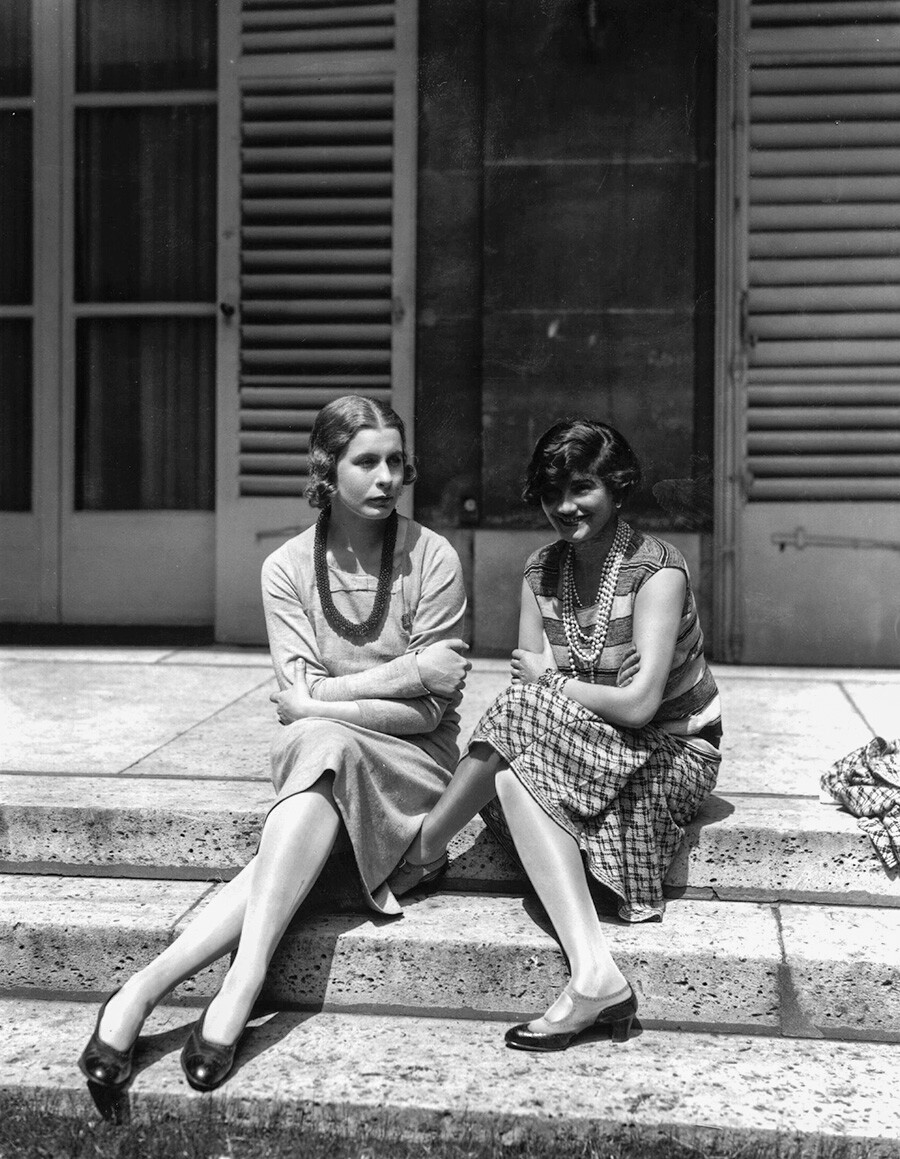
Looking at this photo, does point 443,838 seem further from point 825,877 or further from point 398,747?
point 825,877

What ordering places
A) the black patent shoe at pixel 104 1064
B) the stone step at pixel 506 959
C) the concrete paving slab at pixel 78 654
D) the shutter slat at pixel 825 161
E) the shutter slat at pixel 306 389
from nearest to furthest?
the black patent shoe at pixel 104 1064 < the stone step at pixel 506 959 < the shutter slat at pixel 825 161 < the concrete paving slab at pixel 78 654 < the shutter slat at pixel 306 389

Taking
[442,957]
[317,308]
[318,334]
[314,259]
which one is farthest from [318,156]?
[442,957]

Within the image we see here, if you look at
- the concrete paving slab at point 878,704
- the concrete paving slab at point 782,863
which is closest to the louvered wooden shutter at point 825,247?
the concrete paving slab at point 878,704

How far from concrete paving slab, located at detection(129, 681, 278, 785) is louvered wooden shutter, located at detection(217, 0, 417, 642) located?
1464 mm

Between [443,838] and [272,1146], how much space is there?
879 mm

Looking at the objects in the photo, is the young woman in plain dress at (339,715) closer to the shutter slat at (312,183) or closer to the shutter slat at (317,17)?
the shutter slat at (312,183)

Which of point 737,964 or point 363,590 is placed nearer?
point 737,964

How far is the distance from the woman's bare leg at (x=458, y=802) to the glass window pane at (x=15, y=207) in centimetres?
446

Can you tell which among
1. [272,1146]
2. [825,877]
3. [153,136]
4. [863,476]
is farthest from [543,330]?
[272,1146]

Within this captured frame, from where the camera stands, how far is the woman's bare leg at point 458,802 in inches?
120

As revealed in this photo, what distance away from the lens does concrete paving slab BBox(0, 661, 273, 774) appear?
4105 millimetres

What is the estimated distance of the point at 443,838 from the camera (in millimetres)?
3184

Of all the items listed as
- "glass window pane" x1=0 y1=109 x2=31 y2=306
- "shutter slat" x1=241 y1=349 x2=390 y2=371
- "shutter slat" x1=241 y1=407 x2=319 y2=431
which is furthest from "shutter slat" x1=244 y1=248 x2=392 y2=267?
"glass window pane" x1=0 y1=109 x2=31 y2=306

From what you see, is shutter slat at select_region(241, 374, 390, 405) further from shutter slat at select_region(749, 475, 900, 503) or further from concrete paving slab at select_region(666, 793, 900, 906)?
concrete paving slab at select_region(666, 793, 900, 906)
